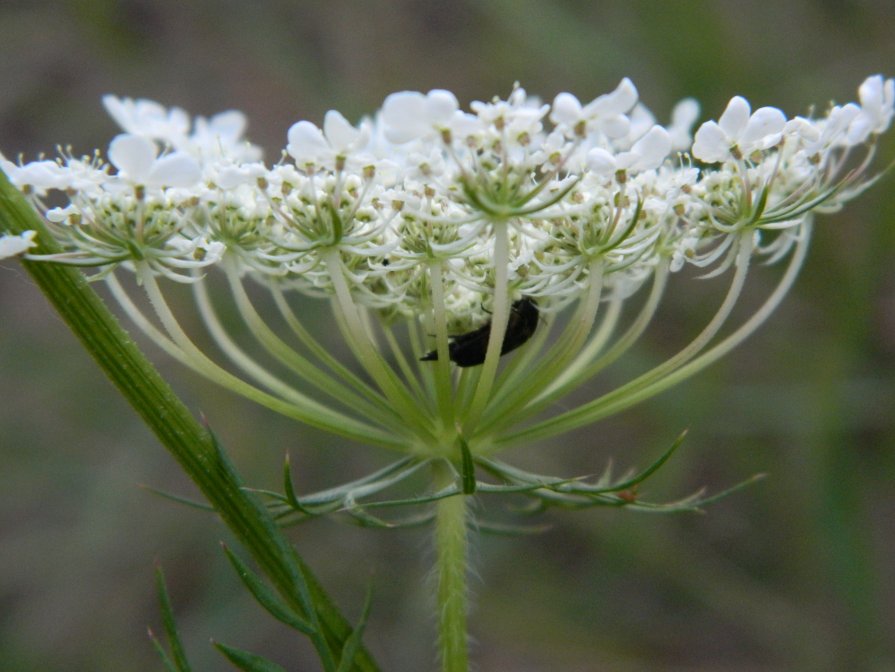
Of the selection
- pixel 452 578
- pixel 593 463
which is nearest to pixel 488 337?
pixel 452 578

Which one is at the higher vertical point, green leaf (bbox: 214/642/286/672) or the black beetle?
the black beetle

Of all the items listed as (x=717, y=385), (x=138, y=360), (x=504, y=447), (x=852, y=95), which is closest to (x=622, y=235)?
(x=504, y=447)

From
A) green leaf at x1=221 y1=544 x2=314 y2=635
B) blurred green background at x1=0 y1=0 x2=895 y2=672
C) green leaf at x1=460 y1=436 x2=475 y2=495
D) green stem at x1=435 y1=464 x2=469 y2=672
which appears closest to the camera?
green leaf at x1=460 y1=436 x2=475 y2=495

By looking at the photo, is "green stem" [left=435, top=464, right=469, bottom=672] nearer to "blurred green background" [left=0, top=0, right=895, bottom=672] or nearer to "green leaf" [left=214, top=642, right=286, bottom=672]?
"green leaf" [left=214, top=642, right=286, bottom=672]

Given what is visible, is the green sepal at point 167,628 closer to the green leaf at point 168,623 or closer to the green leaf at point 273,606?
the green leaf at point 168,623

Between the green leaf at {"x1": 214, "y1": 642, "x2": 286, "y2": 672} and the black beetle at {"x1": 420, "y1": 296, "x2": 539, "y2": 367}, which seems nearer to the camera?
the green leaf at {"x1": 214, "y1": 642, "x2": 286, "y2": 672}

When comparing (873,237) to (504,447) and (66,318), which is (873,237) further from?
(66,318)

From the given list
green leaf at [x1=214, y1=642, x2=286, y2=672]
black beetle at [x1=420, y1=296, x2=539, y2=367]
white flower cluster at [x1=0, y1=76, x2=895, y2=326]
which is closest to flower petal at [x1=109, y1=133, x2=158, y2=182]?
white flower cluster at [x1=0, y1=76, x2=895, y2=326]
